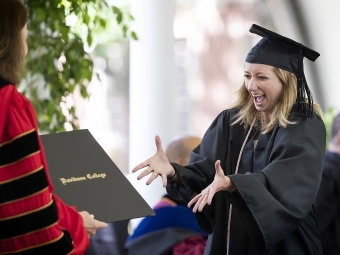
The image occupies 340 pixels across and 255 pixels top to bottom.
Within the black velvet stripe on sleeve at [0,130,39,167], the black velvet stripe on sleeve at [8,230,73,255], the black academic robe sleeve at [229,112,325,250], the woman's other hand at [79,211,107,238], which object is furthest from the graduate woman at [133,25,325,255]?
the black velvet stripe on sleeve at [0,130,39,167]

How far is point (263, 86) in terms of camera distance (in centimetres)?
317

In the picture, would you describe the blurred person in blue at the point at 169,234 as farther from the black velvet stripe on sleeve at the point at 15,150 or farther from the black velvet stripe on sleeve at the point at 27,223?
the black velvet stripe on sleeve at the point at 15,150

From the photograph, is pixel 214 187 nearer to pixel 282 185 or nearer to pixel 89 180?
pixel 282 185

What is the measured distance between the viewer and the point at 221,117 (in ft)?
11.3

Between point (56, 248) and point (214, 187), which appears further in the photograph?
point (214, 187)

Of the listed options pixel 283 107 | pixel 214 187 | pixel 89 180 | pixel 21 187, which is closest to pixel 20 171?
pixel 21 187

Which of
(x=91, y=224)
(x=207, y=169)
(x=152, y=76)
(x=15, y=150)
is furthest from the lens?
(x=152, y=76)

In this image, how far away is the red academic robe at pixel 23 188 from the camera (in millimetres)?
2350

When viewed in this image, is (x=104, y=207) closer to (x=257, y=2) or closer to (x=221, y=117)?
(x=221, y=117)

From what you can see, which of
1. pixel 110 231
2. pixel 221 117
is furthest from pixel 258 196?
pixel 110 231

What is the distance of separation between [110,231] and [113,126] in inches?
269

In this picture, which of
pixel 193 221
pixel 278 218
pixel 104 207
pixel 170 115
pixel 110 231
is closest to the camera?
pixel 104 207

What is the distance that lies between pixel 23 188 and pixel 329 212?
2.14 m

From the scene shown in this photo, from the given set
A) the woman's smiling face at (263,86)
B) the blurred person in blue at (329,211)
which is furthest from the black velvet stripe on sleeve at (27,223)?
the blurred person in blue at (329,211)
